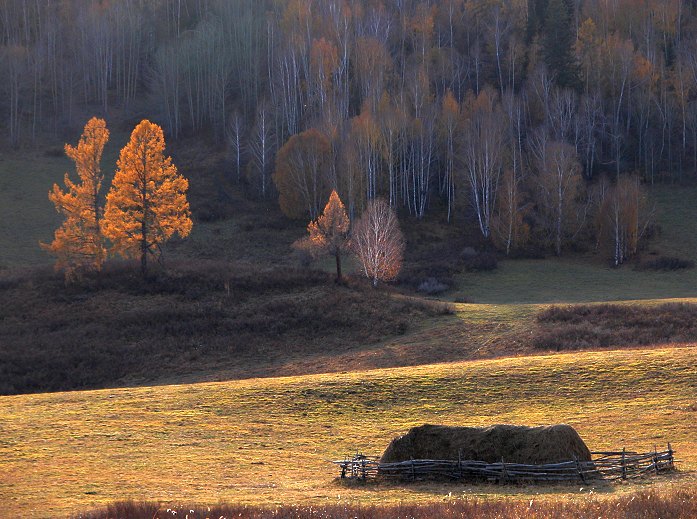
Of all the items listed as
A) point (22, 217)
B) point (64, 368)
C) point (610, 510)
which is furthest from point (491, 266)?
point (610, 510)

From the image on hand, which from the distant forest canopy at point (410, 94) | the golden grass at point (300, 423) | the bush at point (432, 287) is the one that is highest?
the distant forest canopy at point (410, 94)

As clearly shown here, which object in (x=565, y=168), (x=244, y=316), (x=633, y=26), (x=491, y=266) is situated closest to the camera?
(x=244, y=316)

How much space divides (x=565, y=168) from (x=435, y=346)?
42134 mm

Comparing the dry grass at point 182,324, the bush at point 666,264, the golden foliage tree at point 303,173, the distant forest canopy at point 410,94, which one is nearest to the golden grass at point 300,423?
the dry grass at point 182,324

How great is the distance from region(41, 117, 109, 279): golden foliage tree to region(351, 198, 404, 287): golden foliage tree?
19.7 metres

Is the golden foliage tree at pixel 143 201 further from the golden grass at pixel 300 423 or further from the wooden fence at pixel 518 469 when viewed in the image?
the wooden fence at pixel 518 469

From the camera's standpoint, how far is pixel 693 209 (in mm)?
88375

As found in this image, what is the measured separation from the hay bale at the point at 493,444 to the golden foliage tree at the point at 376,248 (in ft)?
130

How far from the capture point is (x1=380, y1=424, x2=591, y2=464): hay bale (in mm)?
20594

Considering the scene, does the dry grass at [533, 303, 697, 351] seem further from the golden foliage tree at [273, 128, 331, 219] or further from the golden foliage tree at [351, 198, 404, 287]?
the golden foliage tree at [273, 128, 331, 219]

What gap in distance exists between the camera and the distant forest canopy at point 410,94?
86375 mm

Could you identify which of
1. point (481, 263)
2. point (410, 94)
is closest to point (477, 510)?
point (481, 263)

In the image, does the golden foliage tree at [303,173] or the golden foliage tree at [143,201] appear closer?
the golden foliage tree at [143,201]

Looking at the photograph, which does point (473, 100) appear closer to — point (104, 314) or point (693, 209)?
point (693, 209)
